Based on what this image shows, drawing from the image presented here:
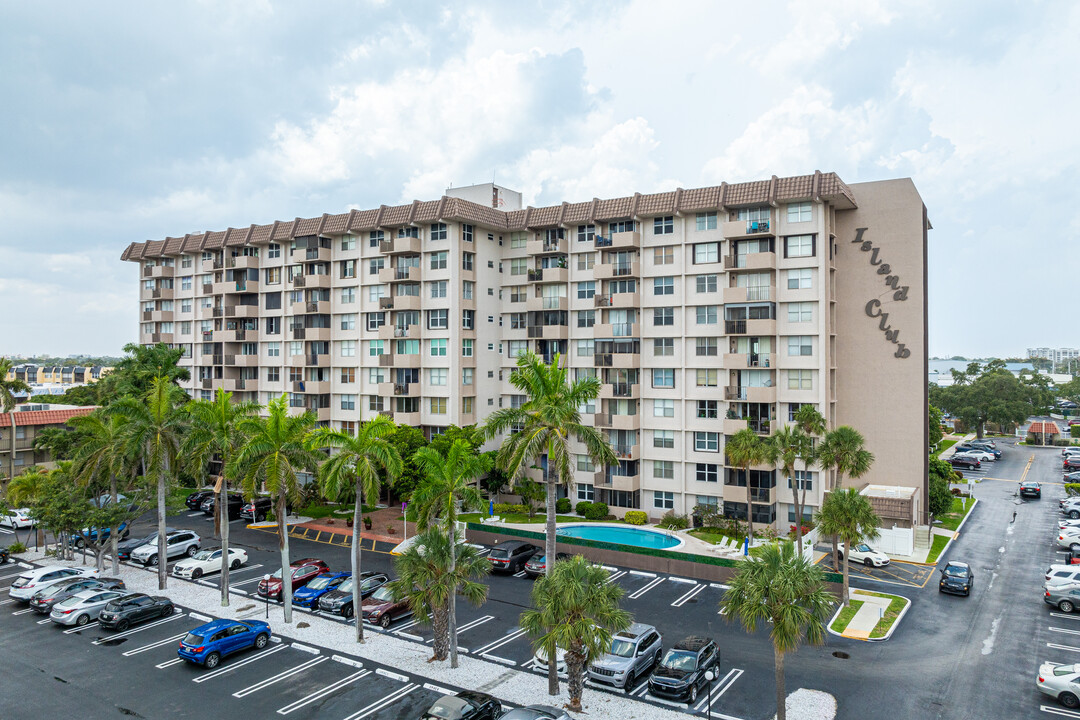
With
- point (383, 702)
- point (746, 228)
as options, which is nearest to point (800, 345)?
point (746, 228)

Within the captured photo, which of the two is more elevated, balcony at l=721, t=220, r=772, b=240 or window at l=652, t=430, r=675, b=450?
balcony at l=721, t=220, r=772, b=240

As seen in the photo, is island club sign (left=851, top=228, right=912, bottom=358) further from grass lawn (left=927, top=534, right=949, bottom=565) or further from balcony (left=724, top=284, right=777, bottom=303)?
grass lawn (left=927, top=534, right=949, bottom=565)

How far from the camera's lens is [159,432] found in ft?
131

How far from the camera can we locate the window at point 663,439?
59500 mm

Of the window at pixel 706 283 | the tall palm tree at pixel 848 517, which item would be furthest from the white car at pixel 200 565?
the window at pixel 706 283

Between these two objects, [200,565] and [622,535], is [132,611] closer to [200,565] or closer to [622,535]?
[200,565]

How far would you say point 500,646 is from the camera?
32.9 m

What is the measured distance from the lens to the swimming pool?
173 ft

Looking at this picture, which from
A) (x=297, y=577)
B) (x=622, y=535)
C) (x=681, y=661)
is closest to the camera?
(x=681, y=661)

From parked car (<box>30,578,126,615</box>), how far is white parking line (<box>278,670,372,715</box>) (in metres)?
18.5

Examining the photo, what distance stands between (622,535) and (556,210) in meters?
30.8

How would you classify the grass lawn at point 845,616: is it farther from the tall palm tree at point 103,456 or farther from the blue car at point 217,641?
the tall palm tree at point 103,456

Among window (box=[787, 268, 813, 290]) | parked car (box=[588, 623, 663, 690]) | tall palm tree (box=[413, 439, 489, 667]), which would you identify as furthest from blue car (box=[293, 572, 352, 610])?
window (box=[787, 268, 813, 290])

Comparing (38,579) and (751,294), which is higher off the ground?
(751,294)
